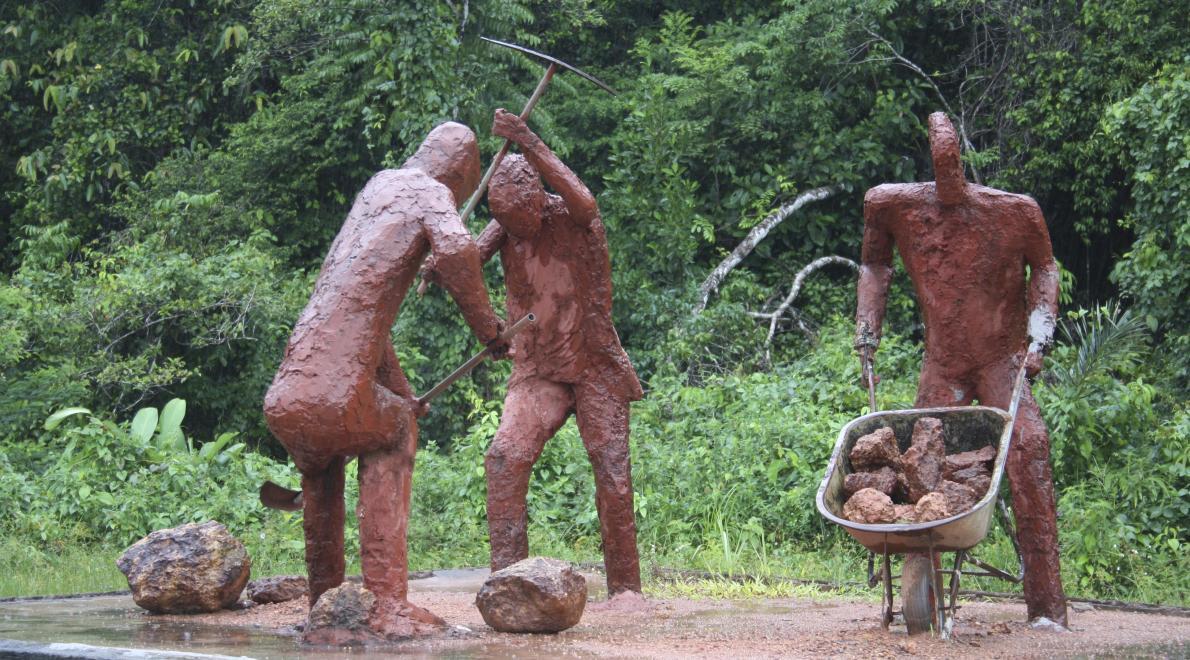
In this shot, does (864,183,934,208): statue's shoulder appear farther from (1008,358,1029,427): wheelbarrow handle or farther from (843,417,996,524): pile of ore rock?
(843,417,996,524): pile of ore rock

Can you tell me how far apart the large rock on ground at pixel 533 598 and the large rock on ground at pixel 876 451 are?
130 cm

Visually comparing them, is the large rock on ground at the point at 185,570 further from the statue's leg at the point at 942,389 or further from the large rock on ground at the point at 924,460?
the statue's leg at the point at 942,389

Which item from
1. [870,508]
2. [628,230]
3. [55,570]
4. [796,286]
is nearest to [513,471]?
[870,508]

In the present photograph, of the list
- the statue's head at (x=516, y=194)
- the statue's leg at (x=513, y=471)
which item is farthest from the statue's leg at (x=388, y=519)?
the statue's head at (x=516, y=194)

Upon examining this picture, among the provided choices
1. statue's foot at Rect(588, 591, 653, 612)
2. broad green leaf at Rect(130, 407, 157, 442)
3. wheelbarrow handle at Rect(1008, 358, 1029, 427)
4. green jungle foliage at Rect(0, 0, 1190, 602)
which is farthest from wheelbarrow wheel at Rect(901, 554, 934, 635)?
broad green leaf at Rect(130, 407, 157, 442)

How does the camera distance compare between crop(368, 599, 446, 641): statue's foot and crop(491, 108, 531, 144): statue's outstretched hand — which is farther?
crop(491, 108, 531, 144): statue's outstretched hand

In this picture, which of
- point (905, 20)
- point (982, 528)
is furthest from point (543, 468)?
point (905, 20)

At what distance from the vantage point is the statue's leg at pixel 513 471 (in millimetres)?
6355

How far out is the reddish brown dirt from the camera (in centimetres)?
508

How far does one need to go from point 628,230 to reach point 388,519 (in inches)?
357

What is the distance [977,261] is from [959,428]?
86cm

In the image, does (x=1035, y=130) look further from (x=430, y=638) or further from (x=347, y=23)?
(x=430, y=638)

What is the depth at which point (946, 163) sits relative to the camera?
6141 millimetres

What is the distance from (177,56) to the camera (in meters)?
16.2
